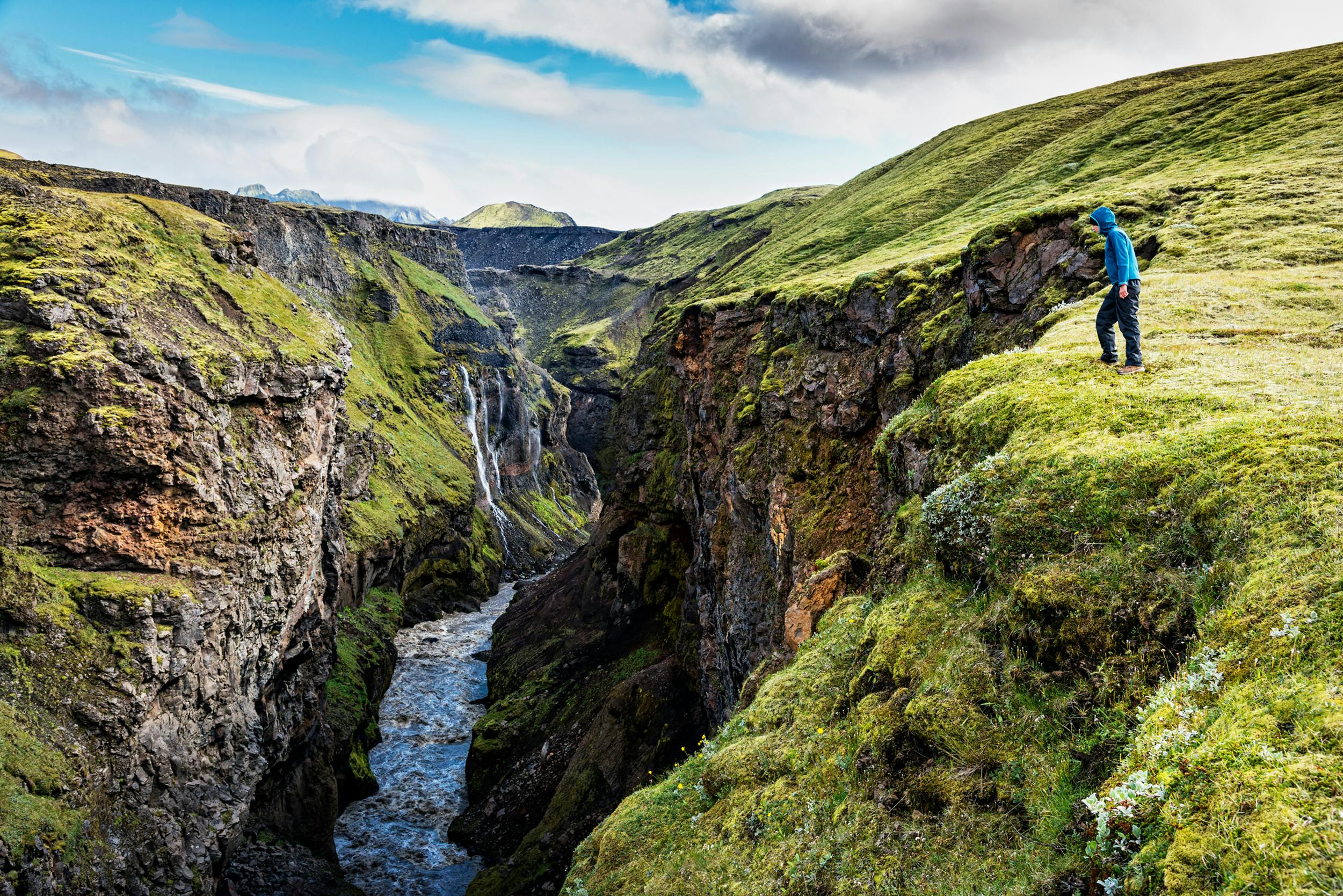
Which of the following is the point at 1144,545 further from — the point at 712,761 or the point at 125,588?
the point at 125,588

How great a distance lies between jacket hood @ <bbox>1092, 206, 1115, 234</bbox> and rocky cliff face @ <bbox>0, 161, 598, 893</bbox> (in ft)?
101

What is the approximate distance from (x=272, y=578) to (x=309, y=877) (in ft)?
46.0

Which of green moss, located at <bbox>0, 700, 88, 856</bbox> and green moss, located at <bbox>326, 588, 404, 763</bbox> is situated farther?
green moss, located at <bbox>326, 588, 404, 763</bbox>

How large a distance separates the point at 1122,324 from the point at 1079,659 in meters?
8.75

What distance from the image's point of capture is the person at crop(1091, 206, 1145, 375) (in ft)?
43.2

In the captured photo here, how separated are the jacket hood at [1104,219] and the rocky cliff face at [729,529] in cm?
627

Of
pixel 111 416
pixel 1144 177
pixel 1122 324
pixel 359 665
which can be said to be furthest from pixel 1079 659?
pixel 359 665

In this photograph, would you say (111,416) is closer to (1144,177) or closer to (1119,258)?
(1119,258)

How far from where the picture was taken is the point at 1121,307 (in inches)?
530

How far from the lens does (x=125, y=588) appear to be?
2439 centimetres

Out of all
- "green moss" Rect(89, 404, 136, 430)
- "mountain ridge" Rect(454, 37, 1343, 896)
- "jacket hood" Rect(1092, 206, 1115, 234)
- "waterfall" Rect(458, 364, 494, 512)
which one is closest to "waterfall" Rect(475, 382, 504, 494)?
"waterfall" Rect(458, 364, 494, 512)

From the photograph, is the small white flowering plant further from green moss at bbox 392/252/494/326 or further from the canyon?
green moss at bbox 392/252/494/326

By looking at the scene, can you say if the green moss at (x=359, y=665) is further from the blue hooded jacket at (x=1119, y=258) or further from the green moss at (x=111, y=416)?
the blue hooded jacket at (x=1119, y=258)

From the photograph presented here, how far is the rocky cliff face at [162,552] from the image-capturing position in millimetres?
21922
